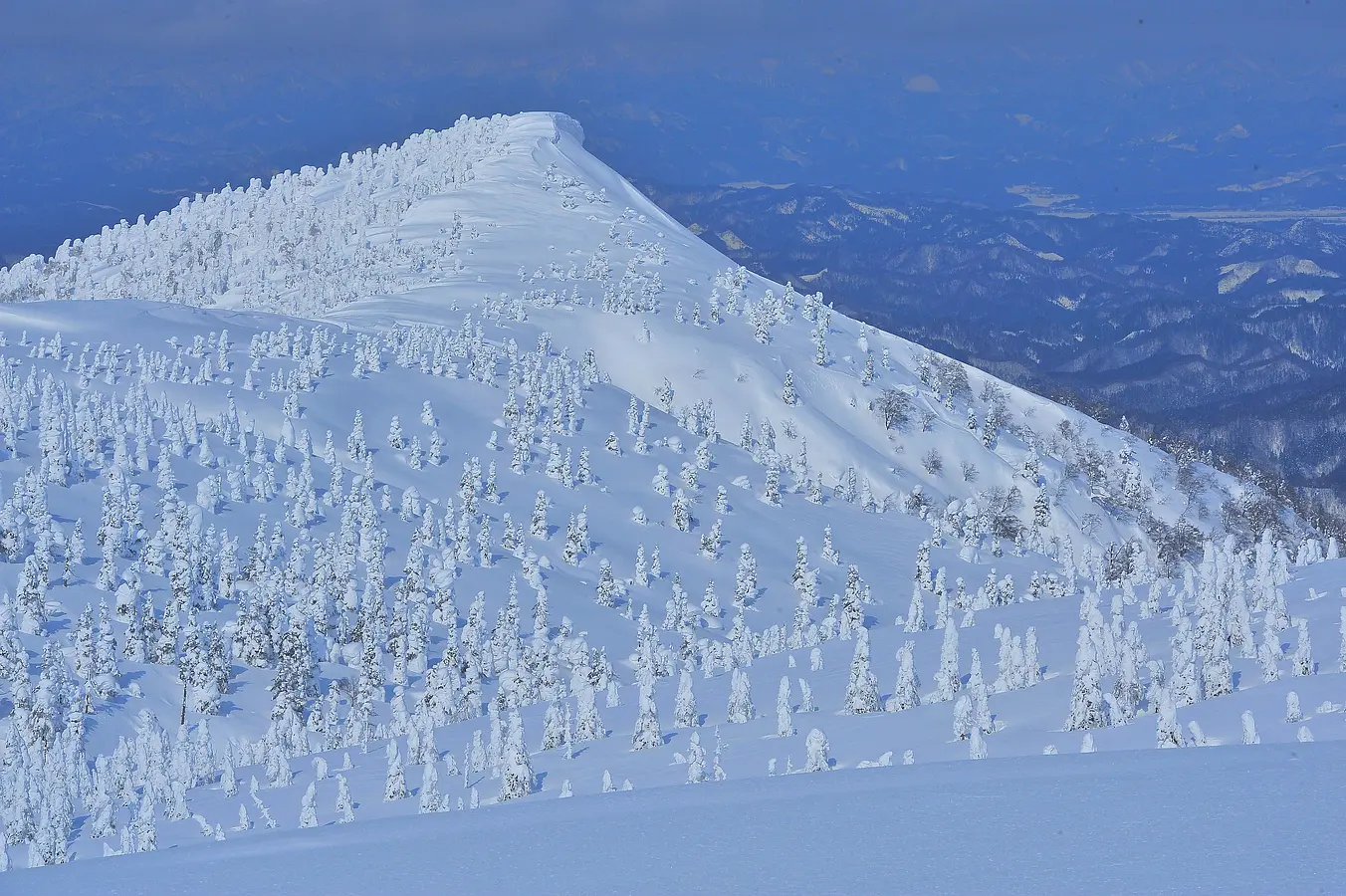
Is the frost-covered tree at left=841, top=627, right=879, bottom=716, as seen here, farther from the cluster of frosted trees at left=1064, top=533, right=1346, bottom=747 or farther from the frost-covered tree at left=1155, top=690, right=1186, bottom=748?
the frost-covered tree at left=1155, top=690, right=1186, bottom=748

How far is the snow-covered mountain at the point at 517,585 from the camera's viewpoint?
179 ft

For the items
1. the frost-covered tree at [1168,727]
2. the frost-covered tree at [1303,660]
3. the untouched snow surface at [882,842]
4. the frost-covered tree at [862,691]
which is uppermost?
the frost-covered tree at [1303,660]

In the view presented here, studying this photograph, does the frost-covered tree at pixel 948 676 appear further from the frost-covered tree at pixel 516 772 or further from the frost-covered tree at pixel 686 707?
the frost-covered tree at pixel 516 772

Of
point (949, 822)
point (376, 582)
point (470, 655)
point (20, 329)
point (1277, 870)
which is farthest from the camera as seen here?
point (20, 329)

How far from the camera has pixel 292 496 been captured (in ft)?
405

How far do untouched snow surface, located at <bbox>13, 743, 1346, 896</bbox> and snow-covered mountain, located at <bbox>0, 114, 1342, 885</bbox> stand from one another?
16.1m

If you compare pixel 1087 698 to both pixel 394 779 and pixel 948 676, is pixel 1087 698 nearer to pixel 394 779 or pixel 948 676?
pixel 948 676

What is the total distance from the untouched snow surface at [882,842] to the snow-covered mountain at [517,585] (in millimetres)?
16143

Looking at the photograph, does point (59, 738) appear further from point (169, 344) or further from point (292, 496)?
point (169, 344)

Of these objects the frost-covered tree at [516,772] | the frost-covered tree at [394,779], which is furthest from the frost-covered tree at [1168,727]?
the frost-covered tree at [394,779]

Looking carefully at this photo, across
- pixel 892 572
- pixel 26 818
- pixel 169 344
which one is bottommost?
pixel 26 818

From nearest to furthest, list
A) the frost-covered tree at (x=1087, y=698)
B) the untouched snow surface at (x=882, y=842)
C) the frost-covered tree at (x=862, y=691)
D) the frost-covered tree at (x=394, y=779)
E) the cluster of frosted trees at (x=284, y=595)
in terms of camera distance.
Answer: the untouched snow surface at (x=882, y=842) < the frost-covered tree at (x=1087, y=698) < the frost-covered tree at (x=394, y=779) < the frost-covered tree at (x=862, y=691) < the cluster of frosted trees at (x=284, y=595)

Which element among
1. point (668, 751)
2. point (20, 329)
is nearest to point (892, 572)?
point (668, 751)

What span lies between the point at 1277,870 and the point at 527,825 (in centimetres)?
1129
